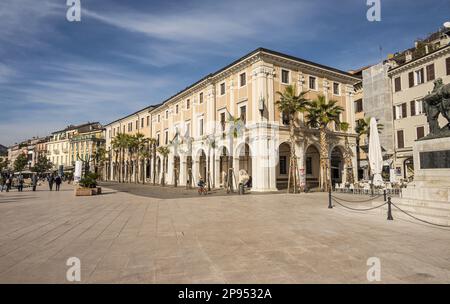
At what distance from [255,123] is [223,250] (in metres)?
19.2

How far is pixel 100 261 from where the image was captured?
198 inches

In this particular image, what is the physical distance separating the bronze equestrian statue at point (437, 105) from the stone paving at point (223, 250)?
14.0ft

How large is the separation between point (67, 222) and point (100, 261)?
5.16 metres

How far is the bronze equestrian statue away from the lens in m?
10.4

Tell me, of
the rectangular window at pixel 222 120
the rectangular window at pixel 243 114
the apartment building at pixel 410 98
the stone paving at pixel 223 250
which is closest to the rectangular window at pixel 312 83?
the rectangular window at pixel 243 114

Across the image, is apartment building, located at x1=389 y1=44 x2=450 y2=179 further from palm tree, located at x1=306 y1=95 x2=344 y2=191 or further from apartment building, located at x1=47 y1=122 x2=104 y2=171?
apartment building, located at x1=47 y1=122 x2=104 y2=171

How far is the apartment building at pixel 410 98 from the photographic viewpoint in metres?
28.0

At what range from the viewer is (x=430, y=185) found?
977cm

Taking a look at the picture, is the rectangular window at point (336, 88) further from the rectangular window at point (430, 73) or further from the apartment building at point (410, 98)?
the rectangular window at point (430, 73)

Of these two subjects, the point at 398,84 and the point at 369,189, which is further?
the point at 398,84

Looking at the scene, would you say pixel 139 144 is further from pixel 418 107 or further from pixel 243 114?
pixel 418 107

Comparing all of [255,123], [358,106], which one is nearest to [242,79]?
[255,123]
